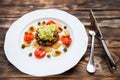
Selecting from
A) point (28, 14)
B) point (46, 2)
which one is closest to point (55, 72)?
point (28, 14)

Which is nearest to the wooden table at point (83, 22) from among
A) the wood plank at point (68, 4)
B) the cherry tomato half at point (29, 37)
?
the wood plank at point (68, 4)

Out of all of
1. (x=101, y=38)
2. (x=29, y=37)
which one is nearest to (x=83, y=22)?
(x=101, y=38)

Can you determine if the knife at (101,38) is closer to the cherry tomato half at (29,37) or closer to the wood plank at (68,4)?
the wood plank at (68,4)

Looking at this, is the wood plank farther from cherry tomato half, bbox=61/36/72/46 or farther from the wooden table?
cherry tomato half, bbox=61/36/72/46

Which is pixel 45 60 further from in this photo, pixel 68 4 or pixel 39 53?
pixel 68 4

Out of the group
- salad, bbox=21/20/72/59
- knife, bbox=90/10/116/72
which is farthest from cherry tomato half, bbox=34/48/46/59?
knife, bbox=90/10/116/72

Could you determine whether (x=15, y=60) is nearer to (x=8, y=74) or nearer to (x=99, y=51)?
(x=8, y=74)

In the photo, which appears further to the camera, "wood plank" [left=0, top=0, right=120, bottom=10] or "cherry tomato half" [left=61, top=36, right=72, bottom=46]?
"wood plank" [left=0, top=0, right=120, bottom=10]
